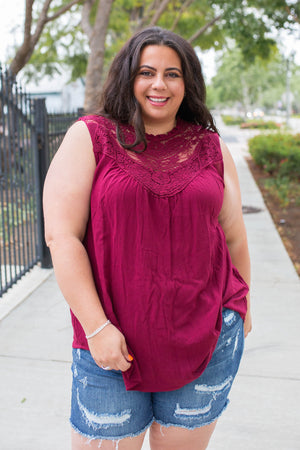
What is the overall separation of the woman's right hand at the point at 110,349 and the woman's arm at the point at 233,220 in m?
0.58

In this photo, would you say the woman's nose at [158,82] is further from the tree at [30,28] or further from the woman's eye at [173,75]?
the tree at [30,28]

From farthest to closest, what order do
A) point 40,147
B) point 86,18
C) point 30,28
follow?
point 86,18 < point 30,28 < point 40,147

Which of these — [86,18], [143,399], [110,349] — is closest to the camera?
[110,349]

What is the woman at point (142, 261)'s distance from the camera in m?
1.59

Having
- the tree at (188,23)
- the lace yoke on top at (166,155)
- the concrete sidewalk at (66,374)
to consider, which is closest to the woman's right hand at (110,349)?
the lace yoke on top at (166,155)

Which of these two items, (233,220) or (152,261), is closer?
(152,261)

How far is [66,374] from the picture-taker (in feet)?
11.8

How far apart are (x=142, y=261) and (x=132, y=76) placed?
1.93 feet

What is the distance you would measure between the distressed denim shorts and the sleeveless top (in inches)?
2.2

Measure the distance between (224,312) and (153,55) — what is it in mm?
853

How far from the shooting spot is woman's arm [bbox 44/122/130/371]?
5.15 ft

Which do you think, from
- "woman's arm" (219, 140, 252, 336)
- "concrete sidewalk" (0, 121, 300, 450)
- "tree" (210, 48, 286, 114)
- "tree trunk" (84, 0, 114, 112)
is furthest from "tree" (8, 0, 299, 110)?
"tree" (210, 48, 286, 114)

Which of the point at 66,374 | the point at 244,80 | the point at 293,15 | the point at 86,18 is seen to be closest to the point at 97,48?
the point at 86,18

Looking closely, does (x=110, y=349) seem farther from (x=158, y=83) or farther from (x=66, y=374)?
(x=66, y=374)
